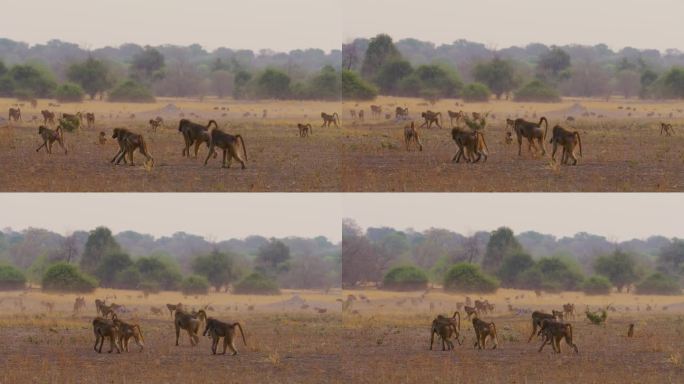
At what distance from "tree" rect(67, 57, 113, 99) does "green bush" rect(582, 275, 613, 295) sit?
27329 millimetres

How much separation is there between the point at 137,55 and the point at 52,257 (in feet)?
65.1

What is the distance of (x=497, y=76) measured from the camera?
82.6m

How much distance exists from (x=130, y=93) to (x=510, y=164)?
42589 millimetres

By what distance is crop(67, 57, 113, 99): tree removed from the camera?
261 feet

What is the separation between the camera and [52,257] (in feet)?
284

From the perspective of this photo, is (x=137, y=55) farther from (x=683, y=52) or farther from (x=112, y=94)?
(x=683, y=52)

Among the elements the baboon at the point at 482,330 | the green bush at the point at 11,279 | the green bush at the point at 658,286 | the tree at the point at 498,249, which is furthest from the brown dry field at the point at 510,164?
the green bush at the point at 11,279

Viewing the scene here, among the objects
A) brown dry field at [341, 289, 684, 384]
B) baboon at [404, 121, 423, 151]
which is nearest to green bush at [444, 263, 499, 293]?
brown dry field at [341, 289, 684, 384]

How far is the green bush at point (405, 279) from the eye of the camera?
212ft

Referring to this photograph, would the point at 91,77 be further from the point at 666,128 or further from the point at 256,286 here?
the point at 666,128

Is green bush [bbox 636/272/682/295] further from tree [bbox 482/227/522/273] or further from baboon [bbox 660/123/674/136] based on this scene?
baboon [bbox 660/123/674/136]

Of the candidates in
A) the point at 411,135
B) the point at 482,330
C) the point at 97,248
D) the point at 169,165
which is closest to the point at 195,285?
the point at 97,248

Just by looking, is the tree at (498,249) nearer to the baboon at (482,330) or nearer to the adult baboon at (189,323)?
the baboon at (482,330)

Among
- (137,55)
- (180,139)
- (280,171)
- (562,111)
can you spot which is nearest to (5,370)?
(280,171)
